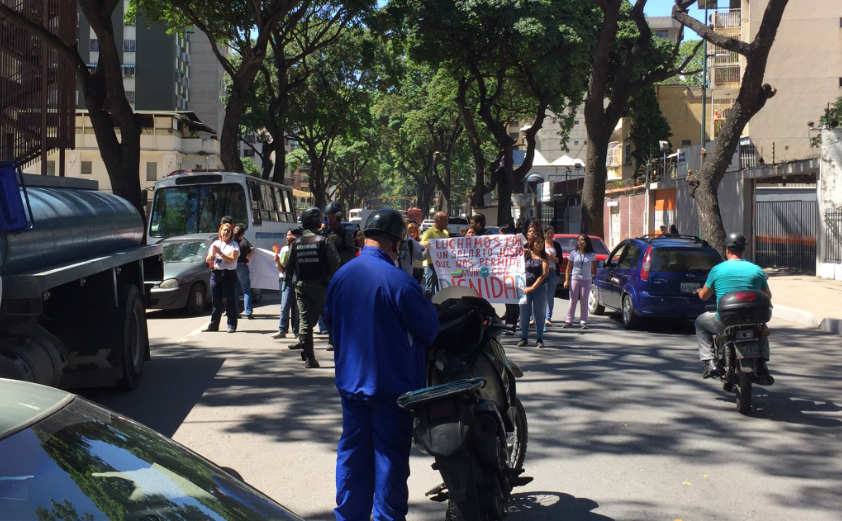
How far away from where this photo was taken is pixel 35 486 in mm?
2051

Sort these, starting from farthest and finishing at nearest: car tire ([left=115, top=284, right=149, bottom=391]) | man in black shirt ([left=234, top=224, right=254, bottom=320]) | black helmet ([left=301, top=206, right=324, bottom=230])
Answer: man in black shirt ([left=234, top=224, right=254, bottom=320]), black helmet ([left=301, top=206, right=324, bottom=230]), car tire ([left=115, top=284, right=149, bottom=391])

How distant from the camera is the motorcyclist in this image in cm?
782

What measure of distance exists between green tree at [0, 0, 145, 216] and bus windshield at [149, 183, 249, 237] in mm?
1671

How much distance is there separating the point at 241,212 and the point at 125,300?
422 inches

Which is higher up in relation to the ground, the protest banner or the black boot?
the protest banner

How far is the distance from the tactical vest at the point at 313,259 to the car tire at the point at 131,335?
6.11 feet

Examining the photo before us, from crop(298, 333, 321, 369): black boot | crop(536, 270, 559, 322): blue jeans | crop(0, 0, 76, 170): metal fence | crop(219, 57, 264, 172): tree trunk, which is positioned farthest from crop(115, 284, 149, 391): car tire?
crop(219, 57, 264, 172): tree trunk

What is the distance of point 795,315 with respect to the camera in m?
14.6

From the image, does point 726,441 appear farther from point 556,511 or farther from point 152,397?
point 152,397

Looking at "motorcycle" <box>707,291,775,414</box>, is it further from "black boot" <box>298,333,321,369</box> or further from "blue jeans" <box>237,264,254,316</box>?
"blue jeans" <box>237,264,254,316</box>

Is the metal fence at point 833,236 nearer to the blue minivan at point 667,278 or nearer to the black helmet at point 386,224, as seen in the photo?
the blue minivan at point 667,278

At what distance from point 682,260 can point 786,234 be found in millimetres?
15886

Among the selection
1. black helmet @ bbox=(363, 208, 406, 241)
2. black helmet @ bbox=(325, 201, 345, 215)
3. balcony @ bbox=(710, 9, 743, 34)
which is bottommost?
black helmet @ bbox=(363, 208, 406, 241)

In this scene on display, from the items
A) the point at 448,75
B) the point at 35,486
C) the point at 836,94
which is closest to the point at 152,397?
the point at 35,486
